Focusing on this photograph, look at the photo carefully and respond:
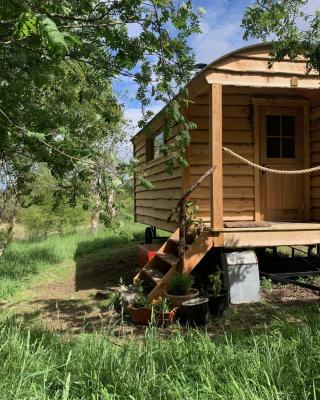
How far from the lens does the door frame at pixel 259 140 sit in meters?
8.15

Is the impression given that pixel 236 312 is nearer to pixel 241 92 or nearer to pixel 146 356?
pixel 146 356

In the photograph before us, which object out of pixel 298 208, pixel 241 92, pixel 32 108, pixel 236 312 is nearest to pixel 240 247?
pixel 236 312

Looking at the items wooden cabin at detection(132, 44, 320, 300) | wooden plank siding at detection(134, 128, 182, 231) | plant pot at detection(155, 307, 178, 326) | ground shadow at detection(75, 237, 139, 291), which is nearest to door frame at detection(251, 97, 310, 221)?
wooden cabin at detection(132, 44, 320, 300)

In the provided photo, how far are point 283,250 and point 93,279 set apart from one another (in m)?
4.84

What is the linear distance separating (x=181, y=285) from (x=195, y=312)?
1.67 ft

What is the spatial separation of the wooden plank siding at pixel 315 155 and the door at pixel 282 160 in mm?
170

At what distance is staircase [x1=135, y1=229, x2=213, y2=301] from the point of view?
6395 millimetres

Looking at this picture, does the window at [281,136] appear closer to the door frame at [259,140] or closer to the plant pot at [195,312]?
the door frame at [259,140]

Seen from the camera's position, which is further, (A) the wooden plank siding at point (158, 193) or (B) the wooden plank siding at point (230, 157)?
(A) the wooden plank siding at point (158, 193)

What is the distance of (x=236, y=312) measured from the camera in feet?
20.2

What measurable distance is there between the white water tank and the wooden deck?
23 cm

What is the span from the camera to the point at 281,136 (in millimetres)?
8414

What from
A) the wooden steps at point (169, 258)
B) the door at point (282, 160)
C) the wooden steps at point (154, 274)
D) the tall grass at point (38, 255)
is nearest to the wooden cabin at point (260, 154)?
the door at point (282, 160)

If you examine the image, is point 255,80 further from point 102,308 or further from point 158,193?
point 102,308
